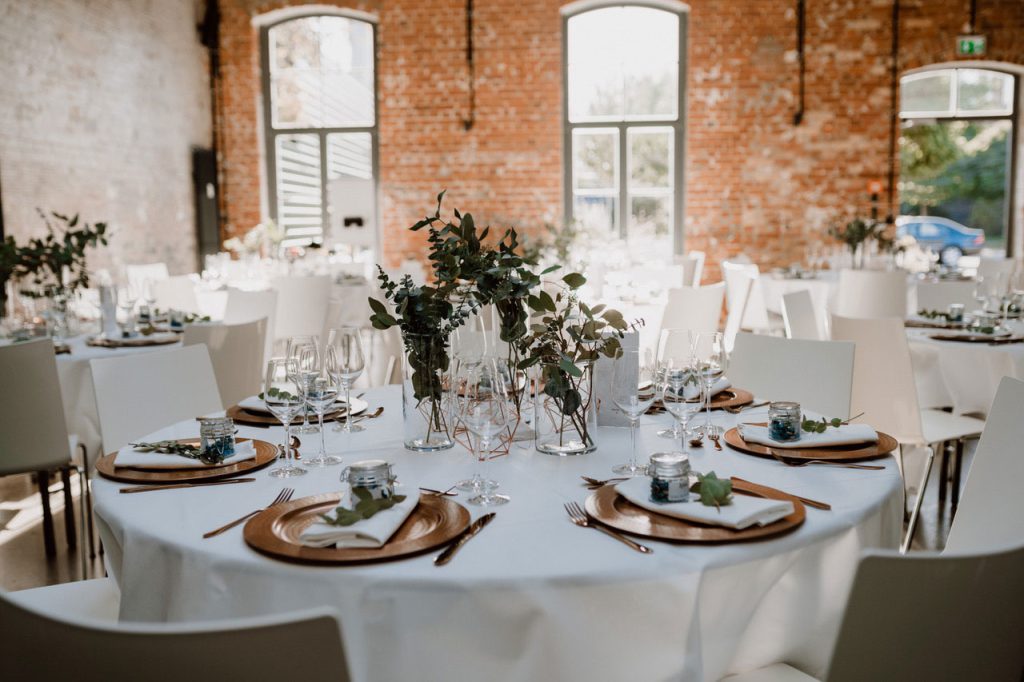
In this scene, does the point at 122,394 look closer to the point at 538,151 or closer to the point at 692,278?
the point at 692,278

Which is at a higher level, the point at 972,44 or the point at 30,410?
the point at 972,44

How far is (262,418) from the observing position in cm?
244

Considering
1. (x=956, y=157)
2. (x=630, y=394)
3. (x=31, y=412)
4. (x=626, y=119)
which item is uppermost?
(x=956, y=157)

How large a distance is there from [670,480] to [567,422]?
1.69 feet

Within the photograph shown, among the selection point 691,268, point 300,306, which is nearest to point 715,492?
point 300,306

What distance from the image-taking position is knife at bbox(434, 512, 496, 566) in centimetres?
140

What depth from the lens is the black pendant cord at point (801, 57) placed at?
30.7 feet

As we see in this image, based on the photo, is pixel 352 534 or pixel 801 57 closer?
pixel 352 534

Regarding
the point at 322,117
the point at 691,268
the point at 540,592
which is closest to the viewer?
the point at 540,592

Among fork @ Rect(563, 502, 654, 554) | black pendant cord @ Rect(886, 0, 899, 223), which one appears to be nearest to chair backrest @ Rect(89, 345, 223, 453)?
fork @ Rect(563, 502, 654, 554)

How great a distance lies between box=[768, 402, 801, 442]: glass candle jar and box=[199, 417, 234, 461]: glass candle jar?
48.6 inches

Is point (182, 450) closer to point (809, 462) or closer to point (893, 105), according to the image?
point (809, 462)

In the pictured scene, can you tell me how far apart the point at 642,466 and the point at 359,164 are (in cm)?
886

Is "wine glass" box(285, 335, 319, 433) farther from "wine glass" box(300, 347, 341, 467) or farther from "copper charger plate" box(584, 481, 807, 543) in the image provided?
"copper charger plate" box(584, 481, 807, 543)
